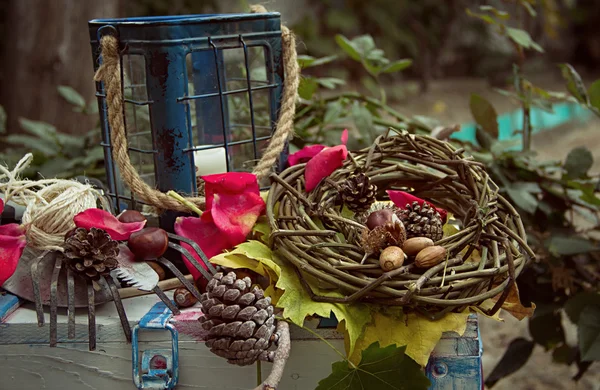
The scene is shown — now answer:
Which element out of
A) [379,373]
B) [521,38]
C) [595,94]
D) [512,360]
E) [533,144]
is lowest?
[533,144]

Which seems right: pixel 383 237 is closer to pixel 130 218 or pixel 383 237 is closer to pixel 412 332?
pixel 412 332

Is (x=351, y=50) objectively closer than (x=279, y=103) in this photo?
No

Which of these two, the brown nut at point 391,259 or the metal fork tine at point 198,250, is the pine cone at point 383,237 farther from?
the metal fork tine at point 198,250

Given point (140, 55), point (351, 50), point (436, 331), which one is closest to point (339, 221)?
point (436, 331)

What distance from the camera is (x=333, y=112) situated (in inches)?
62.2

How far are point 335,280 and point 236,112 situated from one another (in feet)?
1.95

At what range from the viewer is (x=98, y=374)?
92cm

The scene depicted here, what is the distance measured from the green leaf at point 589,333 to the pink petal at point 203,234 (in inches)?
25.5

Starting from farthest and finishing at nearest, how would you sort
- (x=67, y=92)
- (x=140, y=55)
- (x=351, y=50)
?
1. (x=67, y=92)
2. (x=351, y=50)
3. (x=140, y=55)

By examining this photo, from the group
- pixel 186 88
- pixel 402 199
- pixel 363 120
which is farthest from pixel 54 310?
pixel 363 120

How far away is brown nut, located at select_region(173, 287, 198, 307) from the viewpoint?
0.93 meters

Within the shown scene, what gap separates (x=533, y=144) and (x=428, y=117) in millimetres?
2972

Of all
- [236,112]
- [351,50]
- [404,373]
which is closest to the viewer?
[404,373]

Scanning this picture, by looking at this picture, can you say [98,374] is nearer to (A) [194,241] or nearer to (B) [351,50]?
(A) [194,241]
